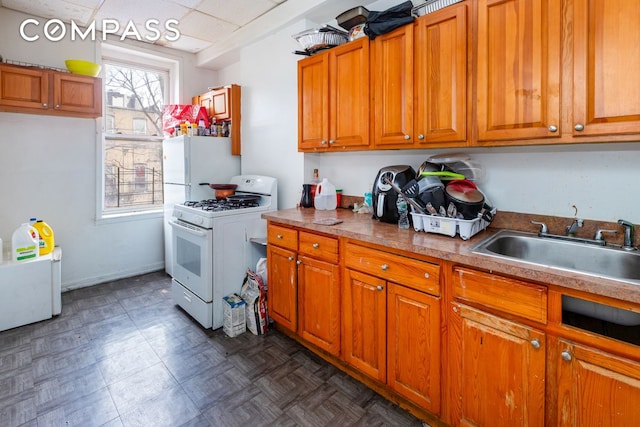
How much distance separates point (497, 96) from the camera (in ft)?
5.09

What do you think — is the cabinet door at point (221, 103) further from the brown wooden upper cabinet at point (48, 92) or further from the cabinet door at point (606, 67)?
the cabinet door at point (606, 67)

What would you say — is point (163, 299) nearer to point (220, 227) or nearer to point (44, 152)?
point (220, 227)

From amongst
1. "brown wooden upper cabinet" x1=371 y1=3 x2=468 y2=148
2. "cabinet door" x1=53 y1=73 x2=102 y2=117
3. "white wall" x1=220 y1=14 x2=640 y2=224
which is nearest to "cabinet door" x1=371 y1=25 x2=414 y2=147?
"brown wooden upper cabinet" x1=371 y1=3 x2=468 y2=148

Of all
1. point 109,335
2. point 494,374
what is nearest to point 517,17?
point 494,374

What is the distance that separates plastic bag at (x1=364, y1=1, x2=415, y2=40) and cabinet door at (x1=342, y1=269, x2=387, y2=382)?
1437 mm

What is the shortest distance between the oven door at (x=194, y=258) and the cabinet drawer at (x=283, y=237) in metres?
0.48

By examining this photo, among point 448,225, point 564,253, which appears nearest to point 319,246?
point 448,225

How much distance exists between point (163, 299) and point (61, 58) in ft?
8.26

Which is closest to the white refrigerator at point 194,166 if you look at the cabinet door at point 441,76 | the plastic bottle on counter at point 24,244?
the plastic bottle on counter at point 24,244

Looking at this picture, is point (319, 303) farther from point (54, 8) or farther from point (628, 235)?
point (54, 8)

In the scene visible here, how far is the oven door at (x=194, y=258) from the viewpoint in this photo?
A: 2.47 m

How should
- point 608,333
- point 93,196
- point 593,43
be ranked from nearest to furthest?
point 608,333, point 593,43, point 93,196

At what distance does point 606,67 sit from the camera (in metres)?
1.29

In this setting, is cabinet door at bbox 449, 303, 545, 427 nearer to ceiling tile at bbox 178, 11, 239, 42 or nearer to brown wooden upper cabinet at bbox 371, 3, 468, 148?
brown wooden upper cabinet at bbox 371, 3, 468, 148
